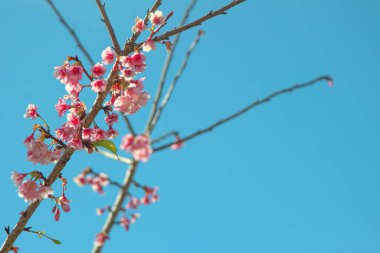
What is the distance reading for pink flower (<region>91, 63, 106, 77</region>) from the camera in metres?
4.52

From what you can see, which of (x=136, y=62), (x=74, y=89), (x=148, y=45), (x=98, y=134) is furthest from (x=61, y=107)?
(x=148, y=45)

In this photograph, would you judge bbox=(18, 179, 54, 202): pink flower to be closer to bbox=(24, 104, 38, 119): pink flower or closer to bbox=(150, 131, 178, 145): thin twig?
bbox=(24, 104, 38, 119): pink flower

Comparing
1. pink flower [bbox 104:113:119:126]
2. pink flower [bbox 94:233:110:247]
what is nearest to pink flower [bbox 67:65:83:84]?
pink flower [bbox 104:113:119:126]

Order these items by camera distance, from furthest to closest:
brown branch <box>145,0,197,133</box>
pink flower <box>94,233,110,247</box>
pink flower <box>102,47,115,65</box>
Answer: pink flower <box>102,47,115,65</box> < brown branch <box>145,0,197,133</box> < pink flower <box>94,233,110,247</box>

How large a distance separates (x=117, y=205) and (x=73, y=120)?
91.6 inches

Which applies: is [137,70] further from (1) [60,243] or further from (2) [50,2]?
(1) [60,243]

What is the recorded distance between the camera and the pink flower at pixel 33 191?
4.02m

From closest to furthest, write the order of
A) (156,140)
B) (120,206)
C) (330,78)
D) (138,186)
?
(120,206), (156,140), (138,186), (330,78)

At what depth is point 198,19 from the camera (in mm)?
4227

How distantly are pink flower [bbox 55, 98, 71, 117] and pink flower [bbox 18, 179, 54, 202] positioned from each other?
0.92m

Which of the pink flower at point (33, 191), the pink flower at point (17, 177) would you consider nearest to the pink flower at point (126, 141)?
the pink flower at point (33, 191)

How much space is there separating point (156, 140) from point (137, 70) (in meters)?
2.17

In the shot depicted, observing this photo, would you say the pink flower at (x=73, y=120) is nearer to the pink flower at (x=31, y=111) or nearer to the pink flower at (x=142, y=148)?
the pink flower at (x=31, y=111)

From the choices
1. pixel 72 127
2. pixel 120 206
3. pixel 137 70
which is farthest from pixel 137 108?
pixel 120 206
